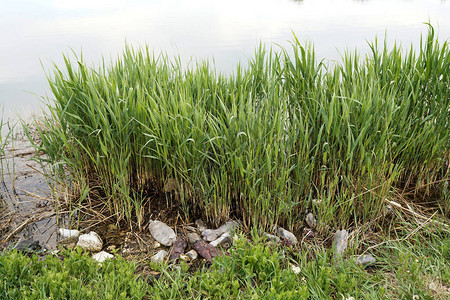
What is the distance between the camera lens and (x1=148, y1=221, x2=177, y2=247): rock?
9.86 feet

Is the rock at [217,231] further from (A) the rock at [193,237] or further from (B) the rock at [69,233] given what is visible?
(B) the rock at [69,233]

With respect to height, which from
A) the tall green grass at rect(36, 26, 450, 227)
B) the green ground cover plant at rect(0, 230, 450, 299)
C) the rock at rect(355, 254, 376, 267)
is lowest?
the rock at rect(355, 254, 376, 267)

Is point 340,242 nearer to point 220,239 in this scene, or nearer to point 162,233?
point 220,239

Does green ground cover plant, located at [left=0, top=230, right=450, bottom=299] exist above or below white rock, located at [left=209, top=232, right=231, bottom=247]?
above

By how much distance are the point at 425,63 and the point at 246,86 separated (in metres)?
1.68

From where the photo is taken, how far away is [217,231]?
10.1 ft

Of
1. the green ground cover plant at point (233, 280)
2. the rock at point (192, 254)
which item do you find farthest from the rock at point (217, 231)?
the green ground cover plant at point (233, 280)

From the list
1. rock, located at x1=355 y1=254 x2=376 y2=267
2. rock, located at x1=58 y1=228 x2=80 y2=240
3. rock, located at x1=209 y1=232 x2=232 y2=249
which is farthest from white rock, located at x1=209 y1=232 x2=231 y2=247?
rock, located at x1=58 y1=228 x2=80 y2=240

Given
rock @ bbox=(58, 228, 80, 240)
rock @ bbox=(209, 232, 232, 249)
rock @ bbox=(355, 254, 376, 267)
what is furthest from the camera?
rock @ bbox=(58, 228, 80, 240)

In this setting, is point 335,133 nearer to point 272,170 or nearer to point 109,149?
point 272,170

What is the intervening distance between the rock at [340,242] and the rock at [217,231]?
0.80 m

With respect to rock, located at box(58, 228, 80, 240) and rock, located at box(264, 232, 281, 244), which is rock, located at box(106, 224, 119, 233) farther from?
rock, located at box(264, 232, 281, 244)

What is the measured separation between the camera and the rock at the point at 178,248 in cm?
287

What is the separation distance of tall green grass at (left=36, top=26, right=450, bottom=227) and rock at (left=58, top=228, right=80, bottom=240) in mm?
325
